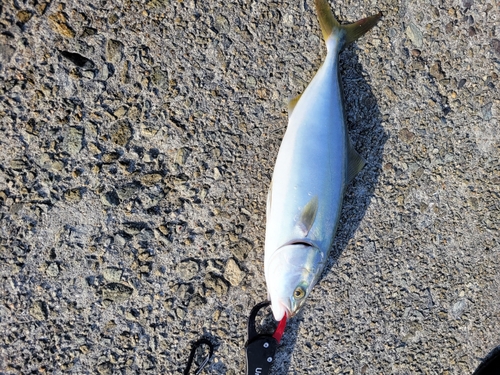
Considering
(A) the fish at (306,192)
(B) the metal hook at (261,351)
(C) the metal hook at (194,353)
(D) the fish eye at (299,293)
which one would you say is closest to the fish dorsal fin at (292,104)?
(A) the fish at (306,192)

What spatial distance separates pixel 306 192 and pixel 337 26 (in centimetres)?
101

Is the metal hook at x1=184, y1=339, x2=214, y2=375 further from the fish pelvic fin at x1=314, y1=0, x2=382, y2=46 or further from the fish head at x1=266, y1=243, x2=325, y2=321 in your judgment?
the fish pelvic fin at x1=314, y1=0, x2=382, y2=46

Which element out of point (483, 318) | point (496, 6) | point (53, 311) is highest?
point (496, 6)

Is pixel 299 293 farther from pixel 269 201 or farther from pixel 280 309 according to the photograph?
pixel 269 201

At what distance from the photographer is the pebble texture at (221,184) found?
1938mm

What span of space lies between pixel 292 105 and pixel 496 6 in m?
1.54

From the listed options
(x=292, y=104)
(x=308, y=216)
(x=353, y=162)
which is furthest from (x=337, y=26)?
(x=308, y=216)

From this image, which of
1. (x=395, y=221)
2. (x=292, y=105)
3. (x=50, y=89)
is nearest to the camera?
(x=50, y=89)

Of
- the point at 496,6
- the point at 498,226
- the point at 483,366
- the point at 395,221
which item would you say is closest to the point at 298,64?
the point at 395,221

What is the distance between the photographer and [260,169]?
2.12 metres

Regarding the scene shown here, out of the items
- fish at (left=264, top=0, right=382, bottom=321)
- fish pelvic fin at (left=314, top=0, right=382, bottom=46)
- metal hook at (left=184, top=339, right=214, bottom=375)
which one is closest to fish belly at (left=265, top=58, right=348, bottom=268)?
fish at (left=264, top=0, right=382, bottom=321)

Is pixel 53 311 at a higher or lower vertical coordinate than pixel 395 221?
lower

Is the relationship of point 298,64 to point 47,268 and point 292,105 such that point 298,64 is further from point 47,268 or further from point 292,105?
point 47,268

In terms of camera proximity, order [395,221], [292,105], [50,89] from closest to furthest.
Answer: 1. [50,89]
2. [292,105]
3. [395,221]
